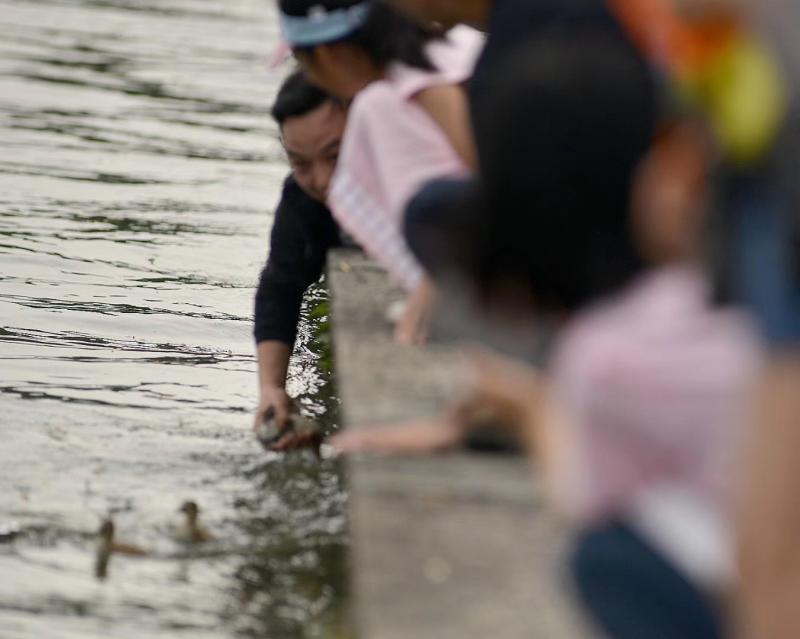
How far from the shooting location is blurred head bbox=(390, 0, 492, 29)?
347cm

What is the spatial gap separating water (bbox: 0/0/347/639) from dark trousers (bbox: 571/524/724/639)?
5.27ft

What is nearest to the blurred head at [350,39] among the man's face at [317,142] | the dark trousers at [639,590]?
the man's face at [317,142]

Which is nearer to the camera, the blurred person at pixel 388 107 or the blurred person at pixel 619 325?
the blurred person at pixel 619 325

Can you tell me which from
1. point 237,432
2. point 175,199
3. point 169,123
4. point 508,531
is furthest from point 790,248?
point 169,123

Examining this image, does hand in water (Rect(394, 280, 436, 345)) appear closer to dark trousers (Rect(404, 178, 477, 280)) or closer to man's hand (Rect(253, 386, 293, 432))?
dark trousers (Rect(404, 178, 477, 280))

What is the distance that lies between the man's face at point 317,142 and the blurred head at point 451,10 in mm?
1227

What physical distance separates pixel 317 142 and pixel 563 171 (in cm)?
272

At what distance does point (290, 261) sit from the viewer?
5.35 m

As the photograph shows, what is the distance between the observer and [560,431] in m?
2.19

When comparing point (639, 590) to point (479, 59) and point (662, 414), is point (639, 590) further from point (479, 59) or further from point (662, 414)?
point (479, 59)

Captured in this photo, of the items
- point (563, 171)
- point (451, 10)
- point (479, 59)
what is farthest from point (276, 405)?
point (563, 171)

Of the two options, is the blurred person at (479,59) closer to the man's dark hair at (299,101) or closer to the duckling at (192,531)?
the duckling at (192,531)

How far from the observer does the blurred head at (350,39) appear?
4344 millimetres

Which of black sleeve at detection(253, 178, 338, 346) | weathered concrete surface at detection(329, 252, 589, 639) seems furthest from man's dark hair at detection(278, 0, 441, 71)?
black sleeve at detection(253, 178, 338, 346)
